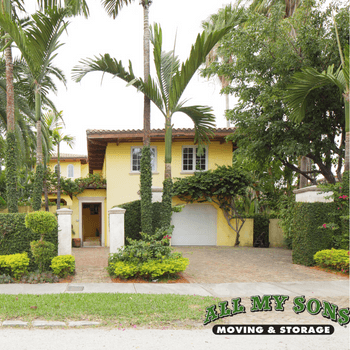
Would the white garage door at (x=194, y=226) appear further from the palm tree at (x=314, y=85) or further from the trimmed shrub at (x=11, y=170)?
the trimmed shrub at (x=11, y=170)

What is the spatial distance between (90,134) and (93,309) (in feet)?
37.8

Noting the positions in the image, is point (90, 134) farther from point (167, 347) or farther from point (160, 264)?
point (167, 347)

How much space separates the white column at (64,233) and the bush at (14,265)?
90 cm

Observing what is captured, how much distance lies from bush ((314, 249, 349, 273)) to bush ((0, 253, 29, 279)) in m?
7.94

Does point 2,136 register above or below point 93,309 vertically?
above

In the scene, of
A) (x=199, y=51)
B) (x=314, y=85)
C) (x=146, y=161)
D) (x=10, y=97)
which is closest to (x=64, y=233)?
(x=146, y=161)

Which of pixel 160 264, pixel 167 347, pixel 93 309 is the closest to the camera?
pixel 167 347

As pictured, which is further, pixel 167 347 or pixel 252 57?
pixel 252 57

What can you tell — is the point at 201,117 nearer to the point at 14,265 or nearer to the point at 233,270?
the point at 233,270

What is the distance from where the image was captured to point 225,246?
16484 millimetres

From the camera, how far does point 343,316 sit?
18.4 ft

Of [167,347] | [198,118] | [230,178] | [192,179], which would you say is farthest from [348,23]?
[167,347]

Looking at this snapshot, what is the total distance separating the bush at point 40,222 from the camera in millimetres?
7883

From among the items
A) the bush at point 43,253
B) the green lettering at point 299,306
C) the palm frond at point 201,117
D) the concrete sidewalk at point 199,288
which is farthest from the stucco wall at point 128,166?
the green lettering at point 299,306
